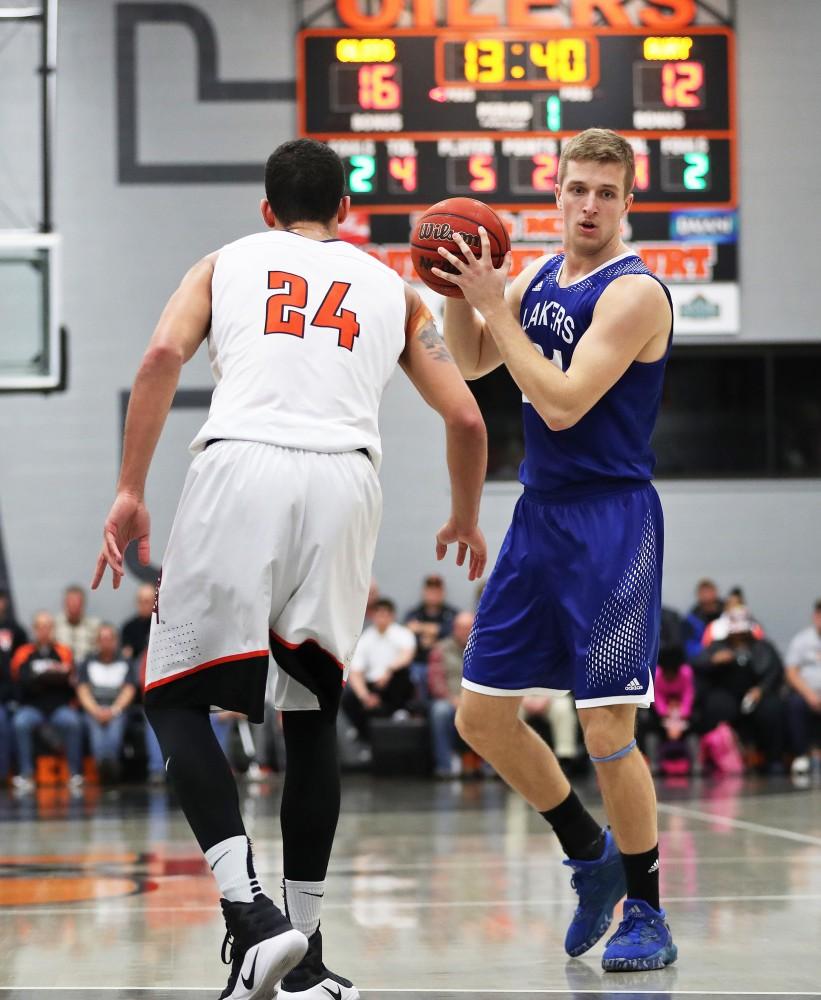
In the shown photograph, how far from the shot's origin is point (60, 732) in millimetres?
12055

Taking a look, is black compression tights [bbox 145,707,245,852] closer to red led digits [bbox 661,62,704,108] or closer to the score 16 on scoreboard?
the score 16 on scoreboard

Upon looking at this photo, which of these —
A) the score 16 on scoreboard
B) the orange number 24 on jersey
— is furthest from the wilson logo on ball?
the score 16 on scoreboard

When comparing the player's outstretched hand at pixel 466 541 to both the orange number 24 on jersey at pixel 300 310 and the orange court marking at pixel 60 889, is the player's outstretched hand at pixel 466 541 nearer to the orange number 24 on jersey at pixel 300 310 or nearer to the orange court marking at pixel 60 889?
the orange number 24 on jersey at pixel 300 310

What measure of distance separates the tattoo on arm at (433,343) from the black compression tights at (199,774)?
99cm

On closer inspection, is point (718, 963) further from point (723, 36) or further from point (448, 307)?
point (723, 36)

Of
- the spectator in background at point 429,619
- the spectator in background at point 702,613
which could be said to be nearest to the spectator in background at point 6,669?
the spectator in background at point 429,619

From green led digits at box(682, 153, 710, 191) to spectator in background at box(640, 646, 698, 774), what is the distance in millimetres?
4066

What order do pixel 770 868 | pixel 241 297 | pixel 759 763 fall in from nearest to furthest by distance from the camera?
pixel 241 297 < pixel 770 868 < pixel 759 763

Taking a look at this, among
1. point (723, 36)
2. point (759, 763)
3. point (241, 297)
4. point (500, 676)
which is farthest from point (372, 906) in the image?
point (723, 36)

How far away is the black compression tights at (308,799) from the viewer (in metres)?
3.32

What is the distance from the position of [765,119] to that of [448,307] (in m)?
10.8

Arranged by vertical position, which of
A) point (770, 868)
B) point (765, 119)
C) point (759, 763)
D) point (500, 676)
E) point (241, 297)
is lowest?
point (759, 763)

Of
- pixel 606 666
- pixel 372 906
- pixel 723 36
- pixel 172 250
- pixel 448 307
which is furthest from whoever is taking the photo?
pixel 172 250

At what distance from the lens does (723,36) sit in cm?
1327
